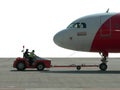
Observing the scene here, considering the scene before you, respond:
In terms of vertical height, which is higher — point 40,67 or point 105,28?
point 105,28

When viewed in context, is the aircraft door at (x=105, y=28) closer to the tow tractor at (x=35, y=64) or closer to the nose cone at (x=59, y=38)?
the nose cone at (x=59, y=38)

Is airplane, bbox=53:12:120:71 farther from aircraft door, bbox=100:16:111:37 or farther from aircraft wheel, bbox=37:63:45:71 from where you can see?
aircraft wheel, bbox=37:63:45:71

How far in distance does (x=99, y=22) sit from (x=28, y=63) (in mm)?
7091

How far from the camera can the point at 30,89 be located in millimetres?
23562

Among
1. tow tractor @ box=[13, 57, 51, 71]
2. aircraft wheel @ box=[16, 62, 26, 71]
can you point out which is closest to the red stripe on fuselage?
tow tractor @ box=[13, 57, 51, 71]

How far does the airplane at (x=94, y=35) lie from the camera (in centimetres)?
3934

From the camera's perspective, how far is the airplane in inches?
1549

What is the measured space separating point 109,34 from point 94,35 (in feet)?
3.91

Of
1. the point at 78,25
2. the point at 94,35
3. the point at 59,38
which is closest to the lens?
the point at 94,35

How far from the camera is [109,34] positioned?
3934 cm

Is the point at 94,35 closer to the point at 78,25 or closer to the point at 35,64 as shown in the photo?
the point at 78,25

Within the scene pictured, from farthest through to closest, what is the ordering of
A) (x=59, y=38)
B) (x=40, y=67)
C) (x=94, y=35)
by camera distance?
(x=40, y=67) < (x=59, y=38) < (x=94, y=35)

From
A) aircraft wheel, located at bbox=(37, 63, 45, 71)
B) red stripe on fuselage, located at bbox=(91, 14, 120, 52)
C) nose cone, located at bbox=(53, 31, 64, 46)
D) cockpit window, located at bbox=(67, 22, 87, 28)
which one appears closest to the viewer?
red stripe on fuselage, located at bbox=(91, 14, 120, 52)

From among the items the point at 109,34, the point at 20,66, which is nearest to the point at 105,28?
the point at 109,34
